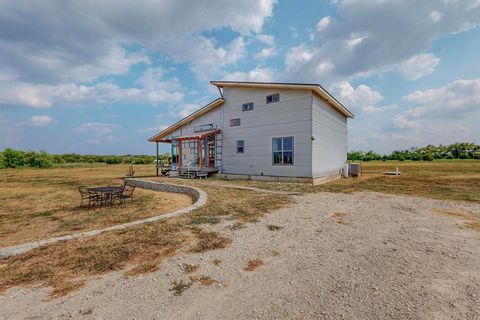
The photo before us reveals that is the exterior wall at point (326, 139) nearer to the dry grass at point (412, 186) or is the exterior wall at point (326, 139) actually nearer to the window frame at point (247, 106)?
the dry grass at point (412, 186)

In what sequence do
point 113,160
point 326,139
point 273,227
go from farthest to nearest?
point 113,160
point 326,139
point 273,227

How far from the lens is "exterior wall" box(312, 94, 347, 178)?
1443 centimetres

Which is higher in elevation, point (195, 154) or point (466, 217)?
point (195, 154)

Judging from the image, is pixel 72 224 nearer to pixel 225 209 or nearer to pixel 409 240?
pixel 225 209

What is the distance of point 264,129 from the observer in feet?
52.2

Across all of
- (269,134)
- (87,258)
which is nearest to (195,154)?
(269,134)

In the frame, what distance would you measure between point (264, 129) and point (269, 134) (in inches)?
21.2

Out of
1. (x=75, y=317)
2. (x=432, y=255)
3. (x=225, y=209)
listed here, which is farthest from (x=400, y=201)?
(x=75, y=317)

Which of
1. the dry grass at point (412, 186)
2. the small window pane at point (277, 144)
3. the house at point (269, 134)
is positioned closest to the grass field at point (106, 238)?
the dry grass at point (412, 186)

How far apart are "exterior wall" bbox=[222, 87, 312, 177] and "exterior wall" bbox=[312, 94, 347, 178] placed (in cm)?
58

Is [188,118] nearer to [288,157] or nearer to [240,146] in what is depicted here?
[240,146]

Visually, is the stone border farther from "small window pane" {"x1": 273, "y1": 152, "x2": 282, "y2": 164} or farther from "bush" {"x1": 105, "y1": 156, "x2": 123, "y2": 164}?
"bush" {"x1": 105, "y1": 156, "x2": 123, "y2": 164}

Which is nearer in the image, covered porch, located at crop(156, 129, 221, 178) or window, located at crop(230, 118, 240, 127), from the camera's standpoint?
window, located at crop(230, 118, 240, 127)

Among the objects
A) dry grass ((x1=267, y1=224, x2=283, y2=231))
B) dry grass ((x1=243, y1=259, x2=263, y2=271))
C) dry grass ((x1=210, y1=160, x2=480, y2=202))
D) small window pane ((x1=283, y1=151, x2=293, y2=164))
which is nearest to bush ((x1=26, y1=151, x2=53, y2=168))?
dry grass ((x1=210, y1=160, x2=480, y2=202))
